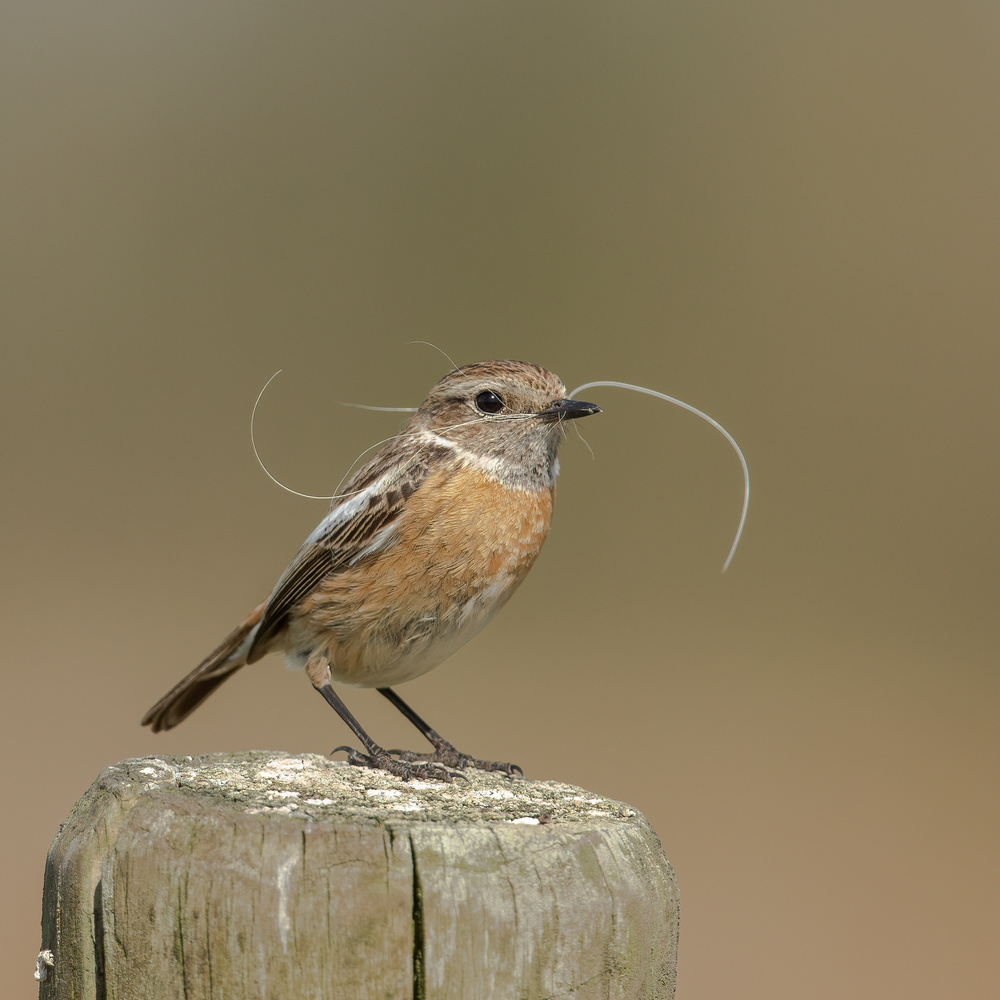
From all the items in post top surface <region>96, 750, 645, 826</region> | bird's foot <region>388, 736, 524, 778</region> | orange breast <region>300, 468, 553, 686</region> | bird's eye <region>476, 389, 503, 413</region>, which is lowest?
bird's foot <region>388, 736, 524, 778</region>

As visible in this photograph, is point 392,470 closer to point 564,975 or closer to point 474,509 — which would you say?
point 474,509

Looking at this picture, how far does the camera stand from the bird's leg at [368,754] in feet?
10.9

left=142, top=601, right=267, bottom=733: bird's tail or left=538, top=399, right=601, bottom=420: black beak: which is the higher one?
left=538, top=399, right=601, bottom=420: black beak

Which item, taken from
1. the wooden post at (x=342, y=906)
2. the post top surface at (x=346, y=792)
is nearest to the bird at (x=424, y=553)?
the post top surface at (x=346, y=792)

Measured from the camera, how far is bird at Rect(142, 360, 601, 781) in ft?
12.4

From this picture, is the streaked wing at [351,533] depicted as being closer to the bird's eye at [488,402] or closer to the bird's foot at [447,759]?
the bird's eye at [488,402]

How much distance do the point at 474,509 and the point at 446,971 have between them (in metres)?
1.90

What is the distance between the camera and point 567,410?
12.6ft

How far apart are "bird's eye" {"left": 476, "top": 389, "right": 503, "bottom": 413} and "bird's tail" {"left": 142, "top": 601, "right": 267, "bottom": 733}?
121cm

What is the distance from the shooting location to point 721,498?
9570 mm

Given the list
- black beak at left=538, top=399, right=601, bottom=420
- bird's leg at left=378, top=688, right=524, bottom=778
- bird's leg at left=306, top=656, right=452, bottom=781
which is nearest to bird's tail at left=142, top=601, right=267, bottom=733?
bird's leg at left=306, top=656, right=452, bottom=781

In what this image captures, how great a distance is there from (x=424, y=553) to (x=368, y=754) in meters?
0.73

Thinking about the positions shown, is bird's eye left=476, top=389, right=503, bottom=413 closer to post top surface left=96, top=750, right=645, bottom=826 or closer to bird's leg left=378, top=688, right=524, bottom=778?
bird's leg left=378, top=688, right=524, bottom=778

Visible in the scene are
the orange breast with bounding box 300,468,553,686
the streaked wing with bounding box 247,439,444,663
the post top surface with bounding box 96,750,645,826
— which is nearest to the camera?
the post top surface with bounding box 96,750,645,826
